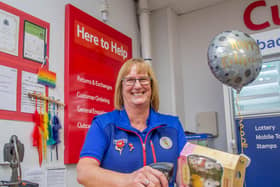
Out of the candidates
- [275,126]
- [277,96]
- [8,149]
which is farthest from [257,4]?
[8,149]

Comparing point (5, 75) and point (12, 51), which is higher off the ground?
point (12, 51)

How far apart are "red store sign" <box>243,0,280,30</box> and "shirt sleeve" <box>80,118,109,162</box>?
246 centimetres

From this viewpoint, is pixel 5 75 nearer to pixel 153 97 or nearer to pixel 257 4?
pixel 153 97

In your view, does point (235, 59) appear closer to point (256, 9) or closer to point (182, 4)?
point (256, 9)

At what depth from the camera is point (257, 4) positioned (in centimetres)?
305

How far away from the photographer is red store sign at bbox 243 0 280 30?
2.95 meters

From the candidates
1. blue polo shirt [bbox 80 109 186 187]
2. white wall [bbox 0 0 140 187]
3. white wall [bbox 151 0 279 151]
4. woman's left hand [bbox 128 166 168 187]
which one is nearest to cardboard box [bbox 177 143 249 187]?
woman's left hand [bbox 128 166 168 187]

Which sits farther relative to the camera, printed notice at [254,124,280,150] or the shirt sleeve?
printed notice at [254,124,280,150]

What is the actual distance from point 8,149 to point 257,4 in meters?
2.76

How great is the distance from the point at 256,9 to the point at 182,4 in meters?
0.80

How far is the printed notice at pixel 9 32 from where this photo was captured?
1681mm

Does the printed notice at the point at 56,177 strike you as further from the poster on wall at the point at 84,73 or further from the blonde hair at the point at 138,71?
the blonde hair at the point at 138,71

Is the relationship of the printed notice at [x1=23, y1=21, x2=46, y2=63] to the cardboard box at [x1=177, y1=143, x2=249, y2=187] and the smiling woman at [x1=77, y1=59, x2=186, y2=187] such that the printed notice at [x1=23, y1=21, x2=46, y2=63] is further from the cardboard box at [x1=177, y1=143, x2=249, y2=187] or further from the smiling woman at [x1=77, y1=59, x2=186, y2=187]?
the cardboard box at [x1=177, y1=143, x2=249, y2=187]

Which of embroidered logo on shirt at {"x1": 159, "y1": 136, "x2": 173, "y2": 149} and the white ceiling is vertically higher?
the white ceiling
